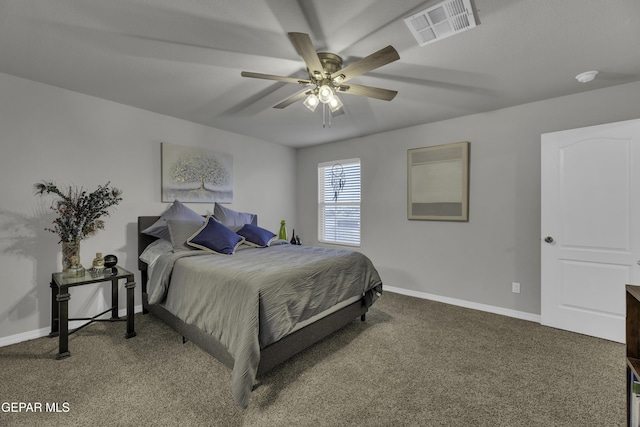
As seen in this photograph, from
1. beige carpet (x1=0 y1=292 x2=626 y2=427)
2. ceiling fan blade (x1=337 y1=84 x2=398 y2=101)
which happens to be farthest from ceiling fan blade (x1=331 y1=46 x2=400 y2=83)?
beige carpet (x1=0 y1=292 x2=626 y2=427)

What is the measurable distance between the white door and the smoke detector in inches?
19.3

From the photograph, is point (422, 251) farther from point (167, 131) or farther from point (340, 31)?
point (167, 131)

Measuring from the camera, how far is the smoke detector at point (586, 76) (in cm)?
240

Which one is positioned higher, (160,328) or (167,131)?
(167,131)

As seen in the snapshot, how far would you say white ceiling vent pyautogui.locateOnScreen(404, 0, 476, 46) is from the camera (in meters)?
1.63

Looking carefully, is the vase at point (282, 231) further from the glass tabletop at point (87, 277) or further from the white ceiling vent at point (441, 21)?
the white ceiling vent at point (441, 21)

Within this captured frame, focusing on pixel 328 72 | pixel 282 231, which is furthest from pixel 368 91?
pixel 282 231

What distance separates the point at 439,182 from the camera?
3.75 meters

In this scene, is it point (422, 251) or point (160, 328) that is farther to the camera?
point (422, 251)

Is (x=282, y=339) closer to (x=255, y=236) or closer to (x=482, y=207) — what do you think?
(x=255, y=236)

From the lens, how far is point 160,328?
2.88 m

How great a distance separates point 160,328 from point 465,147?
13.3 ft

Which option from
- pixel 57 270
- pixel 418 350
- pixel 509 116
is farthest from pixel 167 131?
pixel 509 116

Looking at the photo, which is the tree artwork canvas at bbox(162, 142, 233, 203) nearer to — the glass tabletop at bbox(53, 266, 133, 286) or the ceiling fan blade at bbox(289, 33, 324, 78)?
the glass tabletop at bbox(53, 266, 133, 286)
